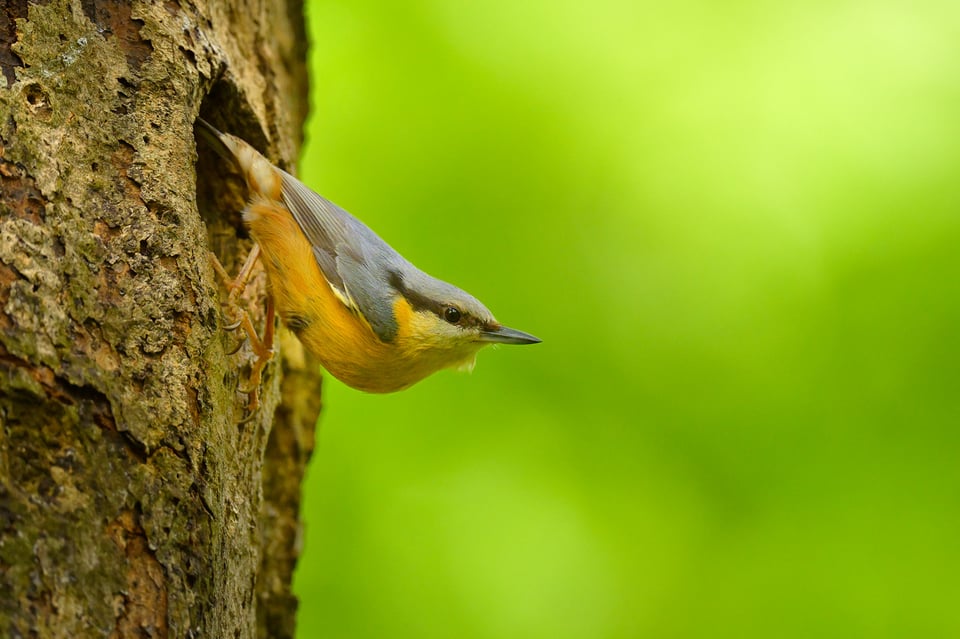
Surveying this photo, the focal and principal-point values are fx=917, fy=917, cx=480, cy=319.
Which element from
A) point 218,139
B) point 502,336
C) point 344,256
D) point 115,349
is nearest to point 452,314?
point 502,336

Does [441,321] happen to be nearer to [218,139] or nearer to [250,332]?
[250,332]

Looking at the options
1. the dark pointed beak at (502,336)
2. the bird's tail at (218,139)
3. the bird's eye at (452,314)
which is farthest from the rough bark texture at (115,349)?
the dark pointed beak at (502,336)

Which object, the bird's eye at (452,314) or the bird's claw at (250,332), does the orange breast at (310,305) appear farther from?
the bird's eye at (452,314)

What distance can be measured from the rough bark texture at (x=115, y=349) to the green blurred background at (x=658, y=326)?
1722mm

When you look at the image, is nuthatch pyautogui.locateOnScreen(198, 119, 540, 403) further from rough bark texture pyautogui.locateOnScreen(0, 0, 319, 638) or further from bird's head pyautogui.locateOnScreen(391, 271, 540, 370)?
rough bark texture pyautogui.locateOnScreen(0, 0, 319, 638)

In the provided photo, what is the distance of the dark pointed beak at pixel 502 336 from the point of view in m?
3.80

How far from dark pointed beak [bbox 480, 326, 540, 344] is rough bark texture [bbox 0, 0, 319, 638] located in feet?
3.61

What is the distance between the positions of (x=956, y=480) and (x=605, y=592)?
1.78 m

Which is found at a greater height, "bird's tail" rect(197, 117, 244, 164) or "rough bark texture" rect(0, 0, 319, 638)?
"bird's tail" rect(197, 117, 244, 164)

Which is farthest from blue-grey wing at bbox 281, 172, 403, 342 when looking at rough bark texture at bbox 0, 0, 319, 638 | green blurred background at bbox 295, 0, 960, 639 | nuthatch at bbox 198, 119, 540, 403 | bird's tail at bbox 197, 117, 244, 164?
green blurred background at bbox 295, 0, 960, 639

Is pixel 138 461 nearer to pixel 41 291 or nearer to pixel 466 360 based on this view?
pixel 41 291

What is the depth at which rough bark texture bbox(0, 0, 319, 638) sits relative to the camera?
77.8 inches

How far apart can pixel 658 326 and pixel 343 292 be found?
78.2 inches

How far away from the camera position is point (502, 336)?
3816 millimetres
